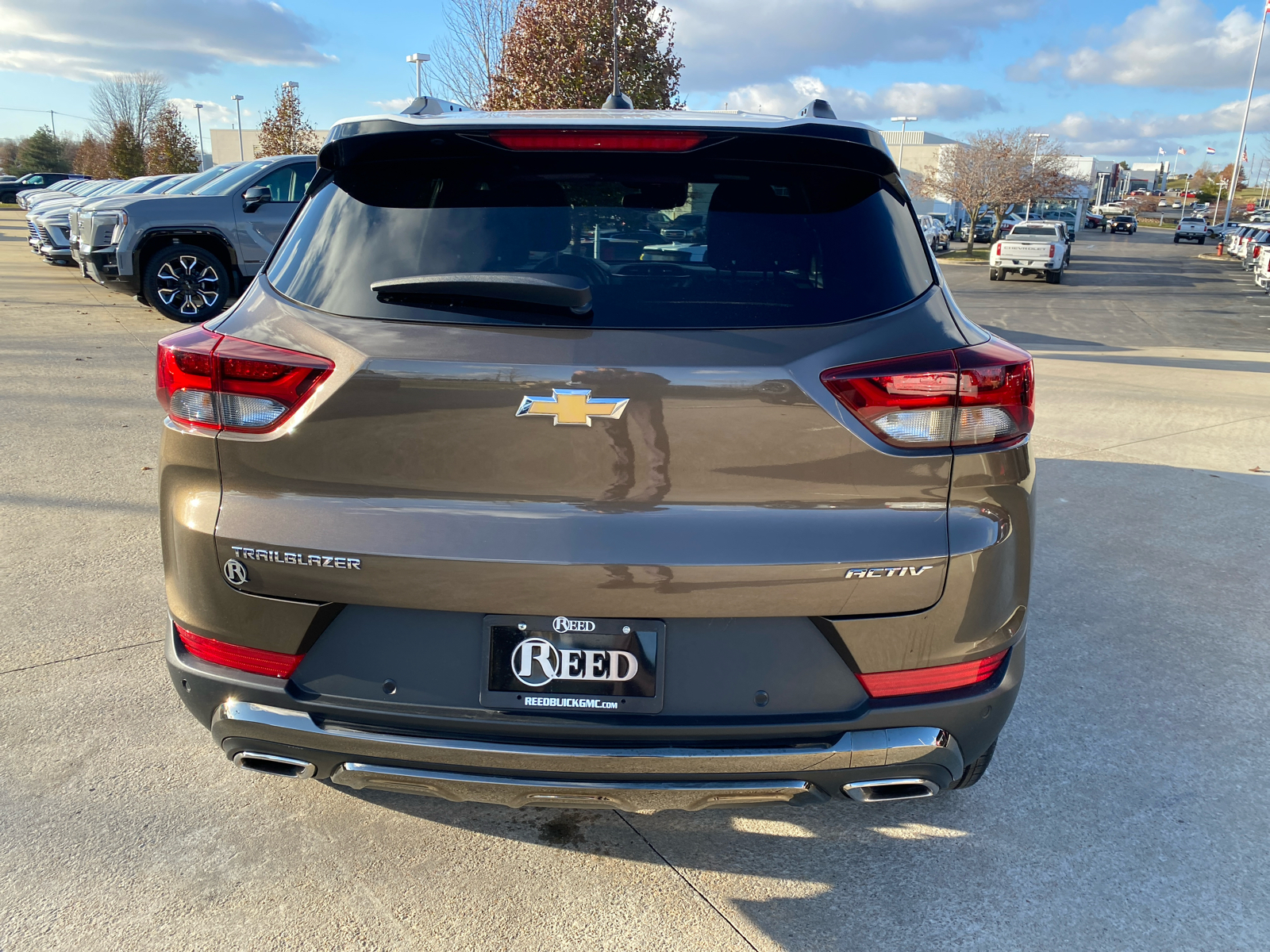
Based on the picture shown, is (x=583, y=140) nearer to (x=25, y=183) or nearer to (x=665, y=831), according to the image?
(x=665, y=831)

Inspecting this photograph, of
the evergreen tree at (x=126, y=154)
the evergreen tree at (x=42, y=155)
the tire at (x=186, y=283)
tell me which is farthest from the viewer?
the evergreen tree at (x=42, y=155)

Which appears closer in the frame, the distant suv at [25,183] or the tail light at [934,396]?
the tail light at [934,396]

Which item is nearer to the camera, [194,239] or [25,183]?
[194,239]

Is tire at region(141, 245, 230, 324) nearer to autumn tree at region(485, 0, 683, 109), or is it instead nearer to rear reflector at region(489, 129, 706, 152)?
autumn tree at region(485, 0, 683, 109)

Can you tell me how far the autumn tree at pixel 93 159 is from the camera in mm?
62281

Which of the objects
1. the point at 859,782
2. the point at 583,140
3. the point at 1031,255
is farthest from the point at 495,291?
the point at 1031,255

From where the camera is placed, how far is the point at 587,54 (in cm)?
1541

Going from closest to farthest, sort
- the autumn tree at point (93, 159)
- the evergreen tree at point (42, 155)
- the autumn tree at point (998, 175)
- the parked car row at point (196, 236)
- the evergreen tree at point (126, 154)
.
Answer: the parked car row at point (196, 236), the autumn tree at point (998, 175), the evergreen tree at point (126, 154), the autumn tree at point (93, 159), the evergreen tree at point (42, 155)

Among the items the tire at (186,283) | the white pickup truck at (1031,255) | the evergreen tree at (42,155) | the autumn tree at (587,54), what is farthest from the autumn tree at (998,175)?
the evergreen tree at (42,155)

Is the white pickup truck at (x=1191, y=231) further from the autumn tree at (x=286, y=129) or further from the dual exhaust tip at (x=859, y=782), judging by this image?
the dual exhaust tip at (x=859, y=782)

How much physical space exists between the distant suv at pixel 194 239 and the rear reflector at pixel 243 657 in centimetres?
994

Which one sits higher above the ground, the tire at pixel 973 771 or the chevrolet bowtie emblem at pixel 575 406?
the chevrolet bowtie emblem at pixel 575 406

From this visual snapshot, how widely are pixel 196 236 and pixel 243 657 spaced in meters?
10.8

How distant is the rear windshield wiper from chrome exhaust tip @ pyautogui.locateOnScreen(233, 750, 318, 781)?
105 cm
